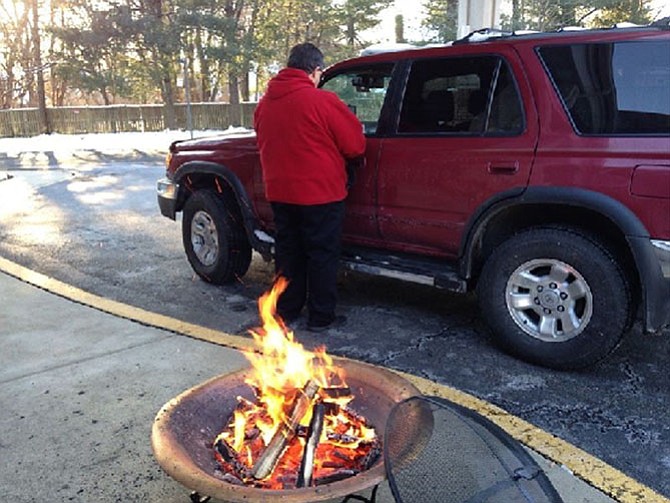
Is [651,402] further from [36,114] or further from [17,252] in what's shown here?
[36,114]

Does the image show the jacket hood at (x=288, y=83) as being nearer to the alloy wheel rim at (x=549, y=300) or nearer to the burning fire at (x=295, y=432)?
the alloy wheel rim at (x=549, y=300)

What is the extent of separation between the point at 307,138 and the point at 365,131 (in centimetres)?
61

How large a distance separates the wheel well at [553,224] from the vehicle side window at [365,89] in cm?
115

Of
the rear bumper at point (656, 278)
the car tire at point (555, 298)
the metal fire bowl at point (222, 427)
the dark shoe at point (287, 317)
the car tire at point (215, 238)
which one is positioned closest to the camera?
the metal fire bowl at point (222, 427)

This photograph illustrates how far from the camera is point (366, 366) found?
2.74 m

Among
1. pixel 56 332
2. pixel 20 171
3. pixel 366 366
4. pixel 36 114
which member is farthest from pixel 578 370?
pixel 36 114

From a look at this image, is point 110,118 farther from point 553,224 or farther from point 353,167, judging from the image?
point 553,224

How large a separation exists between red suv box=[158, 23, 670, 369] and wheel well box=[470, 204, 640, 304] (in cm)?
1

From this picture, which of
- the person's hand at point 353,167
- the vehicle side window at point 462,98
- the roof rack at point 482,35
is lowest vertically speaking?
the person's hand at point 353,167

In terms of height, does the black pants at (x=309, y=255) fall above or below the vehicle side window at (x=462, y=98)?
below

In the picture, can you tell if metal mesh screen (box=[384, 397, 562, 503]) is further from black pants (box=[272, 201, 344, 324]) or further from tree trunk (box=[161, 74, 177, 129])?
tree trunk (box=[161, 74, 177, 129])

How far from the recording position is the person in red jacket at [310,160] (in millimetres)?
4164

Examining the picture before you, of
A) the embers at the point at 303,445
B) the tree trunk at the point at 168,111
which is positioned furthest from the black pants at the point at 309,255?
the tree trunk at the point at 168,111

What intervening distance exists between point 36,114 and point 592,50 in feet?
97.6
